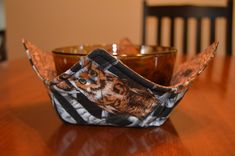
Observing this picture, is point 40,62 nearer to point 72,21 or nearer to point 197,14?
point 197,14

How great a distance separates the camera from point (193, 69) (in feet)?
1.77

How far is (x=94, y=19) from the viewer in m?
2.62

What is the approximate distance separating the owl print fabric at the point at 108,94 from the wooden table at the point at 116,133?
1 centimetres

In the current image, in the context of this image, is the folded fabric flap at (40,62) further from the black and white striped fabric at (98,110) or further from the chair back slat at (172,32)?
the chair back slat at (172,32)

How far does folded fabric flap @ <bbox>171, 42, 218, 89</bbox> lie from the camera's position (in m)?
0.48

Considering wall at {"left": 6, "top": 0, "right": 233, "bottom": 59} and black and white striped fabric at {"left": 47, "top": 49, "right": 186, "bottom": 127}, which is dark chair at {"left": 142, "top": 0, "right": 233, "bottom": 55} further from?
black and white striped fabric at {"left": 47, "top": 49, "right": 186, "bottom": 127}

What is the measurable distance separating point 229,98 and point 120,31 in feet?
6.45

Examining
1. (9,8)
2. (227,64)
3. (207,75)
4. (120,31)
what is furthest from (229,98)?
(9,8)

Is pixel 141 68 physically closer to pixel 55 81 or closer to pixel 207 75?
pixel 55 81

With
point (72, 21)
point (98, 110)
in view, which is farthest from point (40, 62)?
point (72, 21)

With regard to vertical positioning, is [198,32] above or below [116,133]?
above

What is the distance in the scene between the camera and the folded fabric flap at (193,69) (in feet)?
1.57

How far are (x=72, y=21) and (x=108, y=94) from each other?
7.47 ft

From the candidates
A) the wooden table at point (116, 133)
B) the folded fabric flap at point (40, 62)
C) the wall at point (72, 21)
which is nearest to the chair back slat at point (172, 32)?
the wall at point (72, 21)
